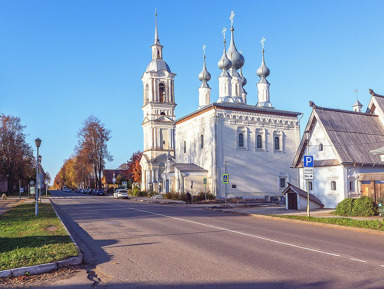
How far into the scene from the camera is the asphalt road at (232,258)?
278 inches

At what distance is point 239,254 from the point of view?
9711 mm

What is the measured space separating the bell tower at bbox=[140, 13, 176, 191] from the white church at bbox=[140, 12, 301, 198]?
8.43 meters

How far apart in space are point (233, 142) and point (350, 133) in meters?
18.3

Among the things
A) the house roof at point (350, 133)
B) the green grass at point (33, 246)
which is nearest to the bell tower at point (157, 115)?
the house roof at point (350, 133)

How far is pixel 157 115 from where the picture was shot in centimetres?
6281

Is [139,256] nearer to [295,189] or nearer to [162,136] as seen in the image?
[295,189]

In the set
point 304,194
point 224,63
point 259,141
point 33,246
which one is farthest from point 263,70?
point 33,246

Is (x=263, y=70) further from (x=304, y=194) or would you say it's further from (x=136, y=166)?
(x=136, y=166)

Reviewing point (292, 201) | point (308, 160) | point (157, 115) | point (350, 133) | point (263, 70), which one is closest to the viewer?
point (308, 160)

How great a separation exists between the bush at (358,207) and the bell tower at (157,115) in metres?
41.1

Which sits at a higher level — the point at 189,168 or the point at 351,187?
the point at 189,168

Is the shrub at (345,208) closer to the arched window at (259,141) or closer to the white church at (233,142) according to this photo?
the white church at (233,142)

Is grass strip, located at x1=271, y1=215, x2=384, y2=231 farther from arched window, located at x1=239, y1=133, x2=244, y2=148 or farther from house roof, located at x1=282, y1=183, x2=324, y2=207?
arched window, located at x1=239, y1=133, x2=244, y2=148

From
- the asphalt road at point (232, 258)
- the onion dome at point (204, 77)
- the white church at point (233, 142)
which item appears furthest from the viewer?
the onion dome at point (204, 77)
